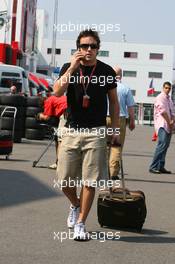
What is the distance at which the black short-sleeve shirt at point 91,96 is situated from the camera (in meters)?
6.29

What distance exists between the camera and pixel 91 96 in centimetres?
631

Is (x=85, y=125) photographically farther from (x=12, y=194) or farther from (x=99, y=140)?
(x=12, y=194)

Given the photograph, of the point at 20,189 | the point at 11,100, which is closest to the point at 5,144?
the point at 20,189

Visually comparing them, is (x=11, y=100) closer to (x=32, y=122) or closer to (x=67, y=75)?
(x=32, y=122)

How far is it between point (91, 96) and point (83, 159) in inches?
22.8

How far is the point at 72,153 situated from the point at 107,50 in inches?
3834

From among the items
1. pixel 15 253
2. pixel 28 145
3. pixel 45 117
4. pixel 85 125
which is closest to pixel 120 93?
pixel 45 117

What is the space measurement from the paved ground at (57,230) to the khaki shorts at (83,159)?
1.82 feet

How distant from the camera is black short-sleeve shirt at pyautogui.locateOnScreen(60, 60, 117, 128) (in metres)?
6.29

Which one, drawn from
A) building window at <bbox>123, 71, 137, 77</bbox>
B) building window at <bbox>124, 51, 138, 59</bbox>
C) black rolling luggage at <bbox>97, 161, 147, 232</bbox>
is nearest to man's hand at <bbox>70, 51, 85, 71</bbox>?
black rolling luggage at <bbox>97, 161, 147, 232</bbox>

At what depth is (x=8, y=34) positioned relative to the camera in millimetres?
71688

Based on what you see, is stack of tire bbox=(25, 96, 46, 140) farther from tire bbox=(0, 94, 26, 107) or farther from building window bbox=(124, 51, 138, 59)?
building window bbox=(124, 51, 138, 59)

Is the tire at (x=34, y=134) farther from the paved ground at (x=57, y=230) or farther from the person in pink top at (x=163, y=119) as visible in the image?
the paved ground at (x=57, y=230)

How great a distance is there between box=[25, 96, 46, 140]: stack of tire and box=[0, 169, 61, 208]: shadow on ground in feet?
32.3
